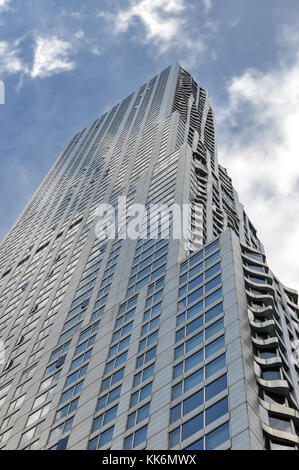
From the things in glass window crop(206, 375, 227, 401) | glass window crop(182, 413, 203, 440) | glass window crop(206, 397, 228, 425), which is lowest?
glass window crop(182, 413, 203, 440)

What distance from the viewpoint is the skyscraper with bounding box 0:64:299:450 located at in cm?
4372

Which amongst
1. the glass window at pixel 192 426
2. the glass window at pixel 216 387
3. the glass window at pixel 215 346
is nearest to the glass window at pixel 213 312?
the glass window at pixel 215 346

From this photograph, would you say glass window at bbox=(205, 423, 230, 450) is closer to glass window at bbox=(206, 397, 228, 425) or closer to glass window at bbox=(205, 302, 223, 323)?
glass window at bbox=(206, 397, 228, 425)

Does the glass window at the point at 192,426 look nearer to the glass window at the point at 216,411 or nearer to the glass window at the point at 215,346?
the glass window at the point at 216,411

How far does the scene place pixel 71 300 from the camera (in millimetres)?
77750

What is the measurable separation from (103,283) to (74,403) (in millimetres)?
21305

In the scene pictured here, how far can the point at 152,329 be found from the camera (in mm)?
56344

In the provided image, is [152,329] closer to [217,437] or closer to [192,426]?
[192,426]

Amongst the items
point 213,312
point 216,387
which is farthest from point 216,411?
point 213,312

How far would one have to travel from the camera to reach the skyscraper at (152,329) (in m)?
43.7

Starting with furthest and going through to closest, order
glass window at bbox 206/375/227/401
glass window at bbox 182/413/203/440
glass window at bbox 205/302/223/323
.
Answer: glass window at bbox 205/302/223/323 → glass window at bbox 206/375/227/401 → glass window at bbox 182/413/203/440

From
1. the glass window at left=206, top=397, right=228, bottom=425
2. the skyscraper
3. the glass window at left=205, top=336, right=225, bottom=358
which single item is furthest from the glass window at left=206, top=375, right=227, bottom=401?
the glass window at left=205, top=336, right=225, bottom=358

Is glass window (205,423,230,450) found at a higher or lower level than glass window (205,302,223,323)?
lower
